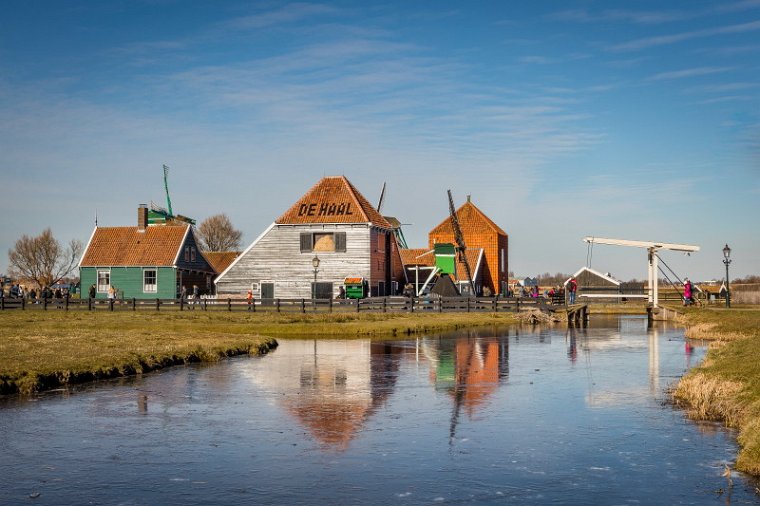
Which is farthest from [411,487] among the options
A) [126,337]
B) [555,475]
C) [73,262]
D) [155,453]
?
[73,262]

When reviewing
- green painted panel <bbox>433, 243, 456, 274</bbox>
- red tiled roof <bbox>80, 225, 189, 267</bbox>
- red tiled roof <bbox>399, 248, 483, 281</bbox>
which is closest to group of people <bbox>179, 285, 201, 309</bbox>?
red tiled roof <bbox>80, 225, 189, 267</bbox>

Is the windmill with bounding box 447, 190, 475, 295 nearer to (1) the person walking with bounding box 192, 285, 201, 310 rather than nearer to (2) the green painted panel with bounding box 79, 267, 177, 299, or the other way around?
(1) the person walking with bounding box 192, 285, 201, 310

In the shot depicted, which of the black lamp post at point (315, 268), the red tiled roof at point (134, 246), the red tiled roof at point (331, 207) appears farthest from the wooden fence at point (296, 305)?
the red tiled roof at point (134, 246)

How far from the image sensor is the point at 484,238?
89.1 meters

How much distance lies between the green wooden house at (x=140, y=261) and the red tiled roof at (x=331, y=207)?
12.7 meters

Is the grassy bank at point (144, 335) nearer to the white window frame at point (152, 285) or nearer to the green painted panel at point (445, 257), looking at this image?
the green painted panel at point (445, 257)

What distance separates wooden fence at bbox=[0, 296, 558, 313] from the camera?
183 feet

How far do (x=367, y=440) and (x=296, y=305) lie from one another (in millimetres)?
40513

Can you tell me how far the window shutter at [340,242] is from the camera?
6356 centimetres

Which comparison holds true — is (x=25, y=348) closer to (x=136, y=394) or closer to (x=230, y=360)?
(x=230, y=360)

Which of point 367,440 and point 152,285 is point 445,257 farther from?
point 367,440

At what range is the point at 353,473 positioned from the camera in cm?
1290

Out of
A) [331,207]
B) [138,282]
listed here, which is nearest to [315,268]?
[331,207]

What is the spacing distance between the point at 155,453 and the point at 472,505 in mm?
5806
